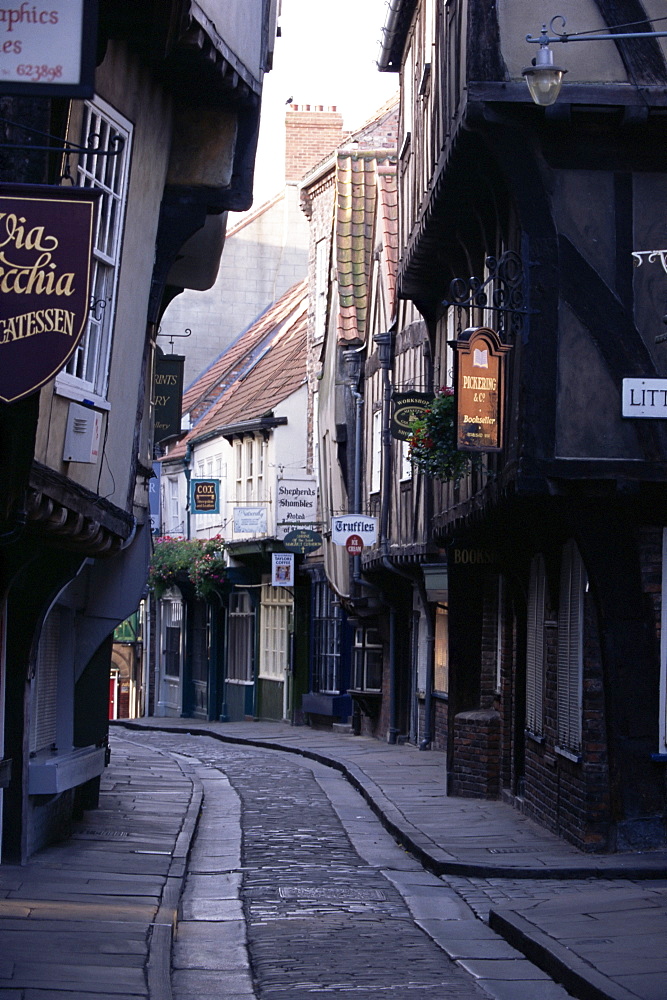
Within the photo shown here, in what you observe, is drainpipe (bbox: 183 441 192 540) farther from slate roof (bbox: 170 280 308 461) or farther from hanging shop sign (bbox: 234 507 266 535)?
hanging shop sign (bbox: 234 507 266 535)

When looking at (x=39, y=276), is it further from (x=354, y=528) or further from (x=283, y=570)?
(x=283, y=570)

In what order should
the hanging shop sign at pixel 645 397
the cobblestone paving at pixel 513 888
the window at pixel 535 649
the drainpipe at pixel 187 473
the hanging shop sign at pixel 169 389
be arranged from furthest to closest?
the drainpipe at pixel 187 473
the hanging shop sign at pixel 169 389
the window at pixel 535 649
the hanging shop sign at pixel 645 397
the cobblestone paving at pixel 513 888

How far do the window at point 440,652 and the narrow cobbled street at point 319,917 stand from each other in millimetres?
5381

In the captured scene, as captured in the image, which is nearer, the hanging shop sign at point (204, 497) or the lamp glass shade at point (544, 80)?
the lamp glass shade at point (544, 80)

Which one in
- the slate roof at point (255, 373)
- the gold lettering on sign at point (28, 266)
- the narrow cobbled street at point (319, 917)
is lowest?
the narrow cobbled street at point (319, 917)

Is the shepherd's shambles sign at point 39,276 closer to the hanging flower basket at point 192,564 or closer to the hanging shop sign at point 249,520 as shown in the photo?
the hanging shop sign at point 249,520

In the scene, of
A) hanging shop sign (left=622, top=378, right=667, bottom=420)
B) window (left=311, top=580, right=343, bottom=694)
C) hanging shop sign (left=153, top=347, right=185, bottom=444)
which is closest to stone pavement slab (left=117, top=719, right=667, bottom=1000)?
hanging shop sign (left=622, top=378, right=667, bottom=420)

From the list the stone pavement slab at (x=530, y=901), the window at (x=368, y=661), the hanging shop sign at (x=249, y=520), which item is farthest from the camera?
the hanging shop sign at (x=249, y=520)

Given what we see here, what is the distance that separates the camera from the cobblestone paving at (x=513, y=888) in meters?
10.8

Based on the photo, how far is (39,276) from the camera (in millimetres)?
7094

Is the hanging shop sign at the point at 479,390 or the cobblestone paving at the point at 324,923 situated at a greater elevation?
the hanging shop sign at the point at 479,390

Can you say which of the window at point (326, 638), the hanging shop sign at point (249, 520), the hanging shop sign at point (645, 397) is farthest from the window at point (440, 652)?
the hanging shop sign at point (645, 397)

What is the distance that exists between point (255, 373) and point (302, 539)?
35.3ft

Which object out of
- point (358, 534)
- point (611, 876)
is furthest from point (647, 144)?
point (358, 534)
